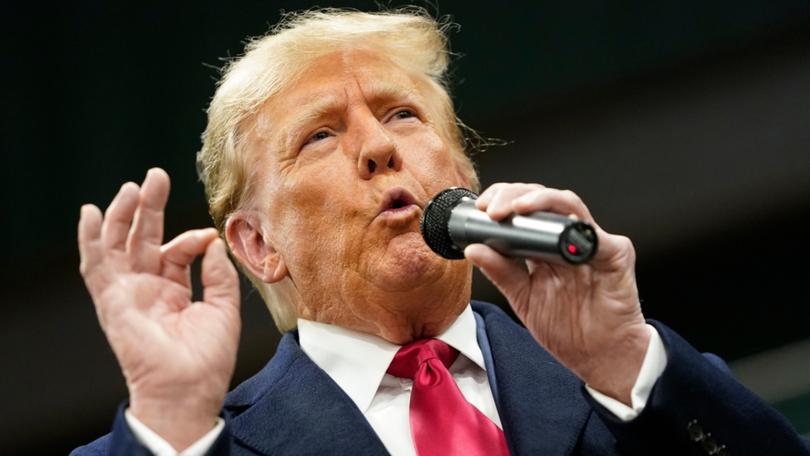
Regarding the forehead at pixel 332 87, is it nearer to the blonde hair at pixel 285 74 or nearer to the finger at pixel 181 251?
the blonde hair at pixel 285 74

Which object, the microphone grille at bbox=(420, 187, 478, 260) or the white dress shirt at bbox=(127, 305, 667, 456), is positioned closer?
the microphone grille at bbox=(420, 187, 478, 260)

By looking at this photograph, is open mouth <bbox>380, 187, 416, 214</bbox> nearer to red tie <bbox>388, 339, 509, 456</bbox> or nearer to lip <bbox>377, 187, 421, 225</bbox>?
lip <bbox>377, 187, 421, 225</bbox>

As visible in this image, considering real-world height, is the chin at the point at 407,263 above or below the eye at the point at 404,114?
below

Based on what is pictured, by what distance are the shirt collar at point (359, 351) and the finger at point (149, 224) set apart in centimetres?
46

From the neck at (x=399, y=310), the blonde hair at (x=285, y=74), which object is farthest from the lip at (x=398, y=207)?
the blonde hair at (x=285, y=74)

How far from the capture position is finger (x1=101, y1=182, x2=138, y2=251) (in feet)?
5.30

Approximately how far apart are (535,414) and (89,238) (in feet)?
2.49

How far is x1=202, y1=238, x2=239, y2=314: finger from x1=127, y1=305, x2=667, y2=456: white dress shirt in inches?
14.1

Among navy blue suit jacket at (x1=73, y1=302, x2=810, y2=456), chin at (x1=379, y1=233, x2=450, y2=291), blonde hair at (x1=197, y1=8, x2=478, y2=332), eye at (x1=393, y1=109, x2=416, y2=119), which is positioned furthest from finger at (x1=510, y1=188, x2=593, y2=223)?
blonde hair at (x1=197, y1=8, x2=478, y2=332)

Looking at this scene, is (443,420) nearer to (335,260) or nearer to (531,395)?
(531,395)

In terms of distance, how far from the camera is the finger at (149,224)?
1.63 metres

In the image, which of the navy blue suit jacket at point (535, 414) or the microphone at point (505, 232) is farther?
the navy blue suit jacket at point (535, 414)

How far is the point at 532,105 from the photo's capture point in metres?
3.10

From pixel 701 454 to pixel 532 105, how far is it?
155 centimetres
